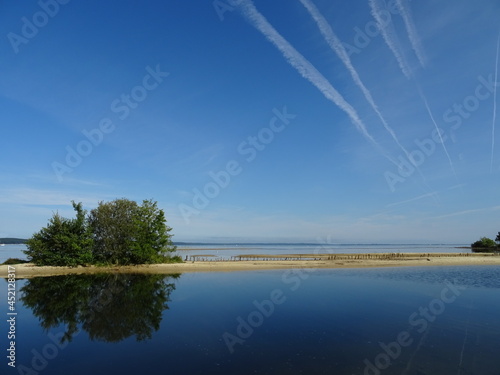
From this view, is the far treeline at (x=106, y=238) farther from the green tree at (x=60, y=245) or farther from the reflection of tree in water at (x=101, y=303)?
the reflection of tree in water at (x=101, y=303)

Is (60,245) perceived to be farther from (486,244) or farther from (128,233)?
(486,244)

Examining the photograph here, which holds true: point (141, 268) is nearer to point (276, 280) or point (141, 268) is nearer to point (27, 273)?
point (27, 273)

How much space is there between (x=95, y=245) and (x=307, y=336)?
49.6 m

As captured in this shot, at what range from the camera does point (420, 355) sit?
16.2 meters

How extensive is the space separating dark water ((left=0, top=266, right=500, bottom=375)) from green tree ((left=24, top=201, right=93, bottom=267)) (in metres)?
14.2

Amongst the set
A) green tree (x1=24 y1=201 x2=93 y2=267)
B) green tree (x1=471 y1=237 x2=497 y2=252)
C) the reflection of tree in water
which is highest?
green tree (x1=24 y1=201 x2=93 y2=267)

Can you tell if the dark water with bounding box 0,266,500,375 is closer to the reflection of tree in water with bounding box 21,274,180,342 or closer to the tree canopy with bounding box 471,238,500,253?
the reflection of tree in water with bounding box 21,274,180,342

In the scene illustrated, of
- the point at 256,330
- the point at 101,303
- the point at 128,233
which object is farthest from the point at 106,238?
the point at 256,330

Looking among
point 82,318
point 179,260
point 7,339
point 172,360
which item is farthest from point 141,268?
point 172,360

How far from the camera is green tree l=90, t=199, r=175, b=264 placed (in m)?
56.9

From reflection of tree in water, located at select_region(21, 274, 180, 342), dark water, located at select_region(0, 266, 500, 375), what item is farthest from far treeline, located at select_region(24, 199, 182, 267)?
dark water, located at select_region(0, 266, 500, 375)

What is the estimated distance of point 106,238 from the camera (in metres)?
56.5

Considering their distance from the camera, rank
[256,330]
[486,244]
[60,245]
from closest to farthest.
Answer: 1. [256,330]
2. [60,245]
3. [486,244]

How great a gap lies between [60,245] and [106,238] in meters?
7.29
